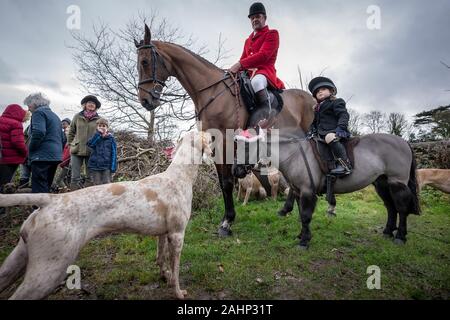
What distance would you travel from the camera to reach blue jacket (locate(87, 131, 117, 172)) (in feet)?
18.6

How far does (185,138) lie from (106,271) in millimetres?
2175

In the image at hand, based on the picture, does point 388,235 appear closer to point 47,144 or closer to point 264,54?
point 264,54

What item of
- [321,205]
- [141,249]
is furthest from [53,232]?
[321,205]

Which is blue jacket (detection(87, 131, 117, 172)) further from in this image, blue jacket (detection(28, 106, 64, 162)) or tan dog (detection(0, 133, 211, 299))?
tan dog (detection(0, 133, 211, 299))

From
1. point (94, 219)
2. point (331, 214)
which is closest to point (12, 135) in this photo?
point (94, 219)

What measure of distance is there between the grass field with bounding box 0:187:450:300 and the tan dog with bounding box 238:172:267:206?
6.81 ft

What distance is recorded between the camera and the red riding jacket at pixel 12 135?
532cm

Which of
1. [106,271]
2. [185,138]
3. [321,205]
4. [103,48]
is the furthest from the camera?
[103,48]

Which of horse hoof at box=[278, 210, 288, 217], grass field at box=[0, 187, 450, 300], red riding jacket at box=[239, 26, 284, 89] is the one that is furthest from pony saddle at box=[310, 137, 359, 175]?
horse hoof at box=[278, 210, 288, 217]

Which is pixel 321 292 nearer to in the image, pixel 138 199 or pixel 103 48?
pixel 138 199

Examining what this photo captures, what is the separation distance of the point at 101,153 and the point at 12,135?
1.72 m

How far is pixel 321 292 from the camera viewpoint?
3018 mm

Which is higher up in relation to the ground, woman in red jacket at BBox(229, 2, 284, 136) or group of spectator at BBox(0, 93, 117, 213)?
woman in red jacket at BBox(229, 2, 284, 136)

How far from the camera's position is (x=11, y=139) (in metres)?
5.34
